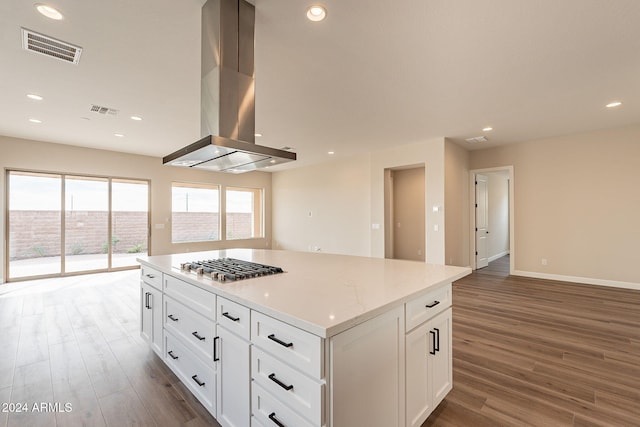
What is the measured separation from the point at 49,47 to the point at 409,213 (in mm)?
7293

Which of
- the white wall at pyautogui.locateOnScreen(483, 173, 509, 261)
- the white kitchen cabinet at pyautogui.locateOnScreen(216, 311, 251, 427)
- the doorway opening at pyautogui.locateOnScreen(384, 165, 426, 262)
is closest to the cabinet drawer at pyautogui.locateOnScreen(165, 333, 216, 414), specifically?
the white kitchen cabinet at pyautogui.locateOnScreen(216, 311, 251, 427)

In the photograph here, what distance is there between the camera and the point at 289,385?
3.80ft

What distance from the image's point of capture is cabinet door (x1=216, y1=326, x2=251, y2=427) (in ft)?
4.56

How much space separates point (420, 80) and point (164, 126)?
4007 mm

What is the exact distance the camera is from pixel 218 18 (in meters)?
1.93

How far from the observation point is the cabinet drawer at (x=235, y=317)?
1.37 metres

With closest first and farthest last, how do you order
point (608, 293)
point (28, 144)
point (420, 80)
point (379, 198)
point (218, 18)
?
point (218, 18), point (420, 80), point (608, 293), point (28, 144), point (379, 198)

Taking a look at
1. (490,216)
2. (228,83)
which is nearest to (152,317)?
(228,83)

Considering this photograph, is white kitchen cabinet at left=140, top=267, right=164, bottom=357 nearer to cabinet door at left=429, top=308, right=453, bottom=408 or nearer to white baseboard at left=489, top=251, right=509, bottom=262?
cabinet door at left=429, top=308, right=453, bottom=408

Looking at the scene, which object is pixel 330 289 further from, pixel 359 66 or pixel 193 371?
pixel 359 66

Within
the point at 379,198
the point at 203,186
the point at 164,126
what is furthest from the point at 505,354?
the point at 203,186

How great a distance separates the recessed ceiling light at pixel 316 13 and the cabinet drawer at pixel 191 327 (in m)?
2.21

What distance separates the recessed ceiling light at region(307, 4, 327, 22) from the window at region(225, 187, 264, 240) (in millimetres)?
7034

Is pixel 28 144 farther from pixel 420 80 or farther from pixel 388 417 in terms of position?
pixel 388 417
